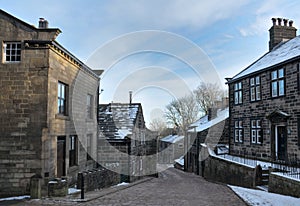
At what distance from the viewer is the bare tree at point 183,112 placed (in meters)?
62.4

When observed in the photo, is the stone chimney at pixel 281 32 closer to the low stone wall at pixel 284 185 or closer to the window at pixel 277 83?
the window at pixel 277 83

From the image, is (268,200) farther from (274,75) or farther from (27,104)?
(274,75)

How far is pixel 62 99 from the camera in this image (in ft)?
48.5

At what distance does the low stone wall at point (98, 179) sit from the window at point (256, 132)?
10.6 metres

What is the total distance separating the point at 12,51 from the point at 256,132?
56.5ft

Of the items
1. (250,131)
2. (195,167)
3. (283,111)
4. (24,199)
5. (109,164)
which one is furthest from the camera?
(195,167)

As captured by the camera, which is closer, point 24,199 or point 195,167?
point 24,199

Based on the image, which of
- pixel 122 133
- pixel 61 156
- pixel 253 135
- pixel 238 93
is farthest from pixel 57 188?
pixel 238 93

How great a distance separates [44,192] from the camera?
463 inches

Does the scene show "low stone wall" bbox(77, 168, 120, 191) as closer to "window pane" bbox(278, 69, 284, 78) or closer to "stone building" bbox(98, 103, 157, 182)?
"stone building" bbox(98, 103, 157, 182)

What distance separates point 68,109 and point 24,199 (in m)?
5.30

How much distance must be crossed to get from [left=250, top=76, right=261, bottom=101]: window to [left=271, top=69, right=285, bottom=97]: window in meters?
1.85

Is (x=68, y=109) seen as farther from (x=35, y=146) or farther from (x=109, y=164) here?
(x=109, y=164)

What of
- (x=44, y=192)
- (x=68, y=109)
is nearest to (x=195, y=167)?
(x=68, y=109)
